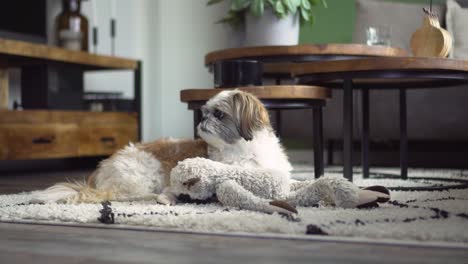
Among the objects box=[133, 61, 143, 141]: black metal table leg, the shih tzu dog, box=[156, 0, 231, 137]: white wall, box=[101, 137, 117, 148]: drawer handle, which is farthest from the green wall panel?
the shih tzu dog

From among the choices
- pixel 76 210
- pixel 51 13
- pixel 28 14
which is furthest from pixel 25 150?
pixel 76 210

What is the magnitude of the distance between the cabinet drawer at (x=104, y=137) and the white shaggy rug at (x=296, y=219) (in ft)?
6.36

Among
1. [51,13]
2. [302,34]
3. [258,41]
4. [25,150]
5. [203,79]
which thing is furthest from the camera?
[203,79]

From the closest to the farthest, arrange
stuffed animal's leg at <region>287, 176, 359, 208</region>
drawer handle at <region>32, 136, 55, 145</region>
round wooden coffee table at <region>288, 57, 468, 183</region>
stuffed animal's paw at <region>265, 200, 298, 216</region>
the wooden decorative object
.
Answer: stuffed animal's paw at <region>265, 200, 298, 216</region>, stuffed animal's leg at <region>287, 176, 359, 208</region>, round wooden coffee table at <region>288, 57, 468, 183</region>, drawer handle at <region>32, 136, 55, 145</region>, the wooden decorative object

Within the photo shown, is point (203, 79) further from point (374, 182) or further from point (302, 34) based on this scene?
point (374, 182)

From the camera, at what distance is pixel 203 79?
5035 mm

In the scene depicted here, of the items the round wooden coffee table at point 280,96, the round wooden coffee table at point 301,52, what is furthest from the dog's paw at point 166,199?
the round wooden coffee table at point 301,52

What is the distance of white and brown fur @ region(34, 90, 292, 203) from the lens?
5.99 ft

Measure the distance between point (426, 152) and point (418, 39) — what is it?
1.56 m

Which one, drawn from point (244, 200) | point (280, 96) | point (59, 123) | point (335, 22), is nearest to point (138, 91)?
point (59, 123)

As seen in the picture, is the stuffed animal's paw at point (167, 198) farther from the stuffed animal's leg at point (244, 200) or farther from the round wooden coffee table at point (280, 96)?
the round wooden coffee table at point (280, 96)

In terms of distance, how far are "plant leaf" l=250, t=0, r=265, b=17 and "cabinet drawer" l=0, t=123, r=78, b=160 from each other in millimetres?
1367

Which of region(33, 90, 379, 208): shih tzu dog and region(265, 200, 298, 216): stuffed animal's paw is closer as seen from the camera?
region(265, 200, 298, 216): stuffed animal's paw

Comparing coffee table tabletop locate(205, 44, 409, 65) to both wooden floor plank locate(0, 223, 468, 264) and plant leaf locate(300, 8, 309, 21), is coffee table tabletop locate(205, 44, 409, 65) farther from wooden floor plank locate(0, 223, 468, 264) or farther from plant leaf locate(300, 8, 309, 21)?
wooden floor plank locate(0, 223, 468, 264)
